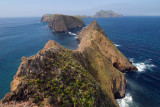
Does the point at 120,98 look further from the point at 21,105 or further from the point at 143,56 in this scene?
the point at 143,56

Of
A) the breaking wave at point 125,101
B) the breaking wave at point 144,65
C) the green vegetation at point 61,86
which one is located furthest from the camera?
the breaking wave at point 144,65

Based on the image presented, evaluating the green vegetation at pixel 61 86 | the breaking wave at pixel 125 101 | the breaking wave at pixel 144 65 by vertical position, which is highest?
the green vegetation at pixel 61 86

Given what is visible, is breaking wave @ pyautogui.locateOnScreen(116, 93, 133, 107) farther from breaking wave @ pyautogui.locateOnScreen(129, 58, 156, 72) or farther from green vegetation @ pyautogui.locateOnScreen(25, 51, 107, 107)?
green vegetation @ pyautogui.locateOnScreen(25, 51, 107, 107)

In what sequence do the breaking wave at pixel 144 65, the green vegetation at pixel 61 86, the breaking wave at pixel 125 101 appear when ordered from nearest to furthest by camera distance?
1. the green vegetation at pixel 61 86
2. the breaking wave at pixel 125 101
3. the breaking wave at pixel 144 65

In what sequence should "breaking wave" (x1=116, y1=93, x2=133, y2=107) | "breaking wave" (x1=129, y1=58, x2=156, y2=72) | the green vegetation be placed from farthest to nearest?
"breaking wave" (x1=129, y1=58, x2=156, y2=72) < "breaking wave" (x1=116, y1=93, x2=133, y2=107) < the green vegetation

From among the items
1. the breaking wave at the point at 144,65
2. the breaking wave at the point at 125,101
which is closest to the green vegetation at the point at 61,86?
the breaking wave at the point at 125,101

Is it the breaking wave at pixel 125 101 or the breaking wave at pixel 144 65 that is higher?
the breaking wave at pixel 144 65

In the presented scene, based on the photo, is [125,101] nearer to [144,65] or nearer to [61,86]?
[61,86]

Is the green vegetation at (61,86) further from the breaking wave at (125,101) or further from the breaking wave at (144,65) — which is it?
the breaking wave at (144,65)

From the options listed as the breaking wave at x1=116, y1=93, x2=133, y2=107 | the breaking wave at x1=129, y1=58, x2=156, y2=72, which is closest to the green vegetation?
the breaking wave at x1=116, y1=93, x2=133, y2=107

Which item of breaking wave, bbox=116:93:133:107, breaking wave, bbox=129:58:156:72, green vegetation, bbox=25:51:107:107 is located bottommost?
breaking wave, bbox=116:93:133:107

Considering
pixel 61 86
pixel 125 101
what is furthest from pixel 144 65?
pixel 61 86
